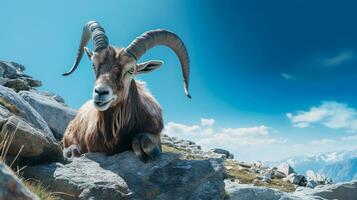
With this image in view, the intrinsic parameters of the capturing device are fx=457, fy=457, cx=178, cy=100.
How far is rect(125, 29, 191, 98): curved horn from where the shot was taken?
11703 mm

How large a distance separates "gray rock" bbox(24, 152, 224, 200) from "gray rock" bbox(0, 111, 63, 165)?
21 cm

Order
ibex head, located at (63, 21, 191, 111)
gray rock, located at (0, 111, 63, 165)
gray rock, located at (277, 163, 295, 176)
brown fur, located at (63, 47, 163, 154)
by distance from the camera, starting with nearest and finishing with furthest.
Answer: gray rock, located at (0, 111, 63, 165)
ibex head, located at (63, 21, 191, 111)
brown fur, located at (63, 47, 163, 154)
gray rock, located at (277, 163, 295, 176)

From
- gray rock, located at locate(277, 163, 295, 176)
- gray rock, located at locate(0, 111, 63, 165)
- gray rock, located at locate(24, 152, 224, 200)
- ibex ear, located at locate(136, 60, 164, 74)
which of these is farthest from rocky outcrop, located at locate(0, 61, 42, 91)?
gray rock, located at locate(277, 163, 295, 176)

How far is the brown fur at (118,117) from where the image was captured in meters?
10.7

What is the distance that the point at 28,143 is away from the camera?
8.08 metres

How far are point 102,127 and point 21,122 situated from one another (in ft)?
10.2

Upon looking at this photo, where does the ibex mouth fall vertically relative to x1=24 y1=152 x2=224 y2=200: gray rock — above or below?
above

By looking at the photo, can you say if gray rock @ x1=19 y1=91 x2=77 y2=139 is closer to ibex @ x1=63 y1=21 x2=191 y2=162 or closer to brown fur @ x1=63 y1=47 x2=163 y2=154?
ibex @ x1=63 y1=21 x2=191 y2=162

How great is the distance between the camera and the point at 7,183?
3.34 m

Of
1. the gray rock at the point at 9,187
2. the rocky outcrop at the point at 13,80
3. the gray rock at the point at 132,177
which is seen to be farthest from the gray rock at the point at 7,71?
the gray rock at the point at 9,187

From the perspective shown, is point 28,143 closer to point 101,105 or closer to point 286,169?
point 101,105

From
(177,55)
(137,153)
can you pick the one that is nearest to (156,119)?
(137,153)

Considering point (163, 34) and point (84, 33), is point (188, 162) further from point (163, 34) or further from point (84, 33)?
point (84, 33)

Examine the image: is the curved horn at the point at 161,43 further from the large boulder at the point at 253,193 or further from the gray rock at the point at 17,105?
the large boulder at the point at 253,193
